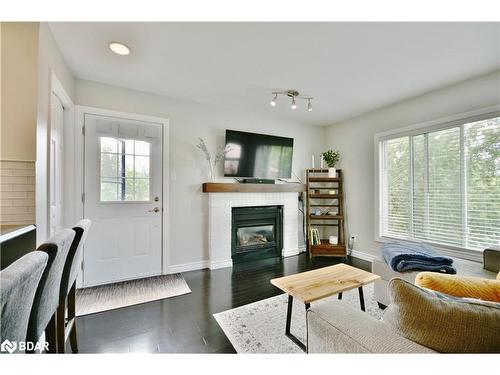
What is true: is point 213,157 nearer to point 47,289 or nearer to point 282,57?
point 282,57

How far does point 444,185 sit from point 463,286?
2.32 m

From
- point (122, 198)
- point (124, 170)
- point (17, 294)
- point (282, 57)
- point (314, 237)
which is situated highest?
point (282, 57)

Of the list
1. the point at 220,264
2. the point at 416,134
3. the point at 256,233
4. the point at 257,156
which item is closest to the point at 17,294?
the point at 220,264

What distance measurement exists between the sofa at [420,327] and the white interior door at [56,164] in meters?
2.42

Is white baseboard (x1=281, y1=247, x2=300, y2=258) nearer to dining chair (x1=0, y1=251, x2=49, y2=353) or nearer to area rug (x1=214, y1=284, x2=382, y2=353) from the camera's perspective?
area rug (x1=214, y1=284, x2=382, y2=353)

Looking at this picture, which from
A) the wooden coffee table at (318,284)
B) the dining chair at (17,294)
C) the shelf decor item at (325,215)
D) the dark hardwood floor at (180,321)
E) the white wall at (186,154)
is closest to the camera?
the dining chair at (17,294)

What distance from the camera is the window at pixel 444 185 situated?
234 centimetres

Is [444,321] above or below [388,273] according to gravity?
above

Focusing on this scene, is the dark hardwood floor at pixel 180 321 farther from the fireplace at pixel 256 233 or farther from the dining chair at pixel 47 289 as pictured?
the dining chair at pixel 47 289

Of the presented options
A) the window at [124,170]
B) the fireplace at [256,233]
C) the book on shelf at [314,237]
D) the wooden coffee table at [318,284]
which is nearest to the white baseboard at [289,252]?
the fireplace at [256,233]

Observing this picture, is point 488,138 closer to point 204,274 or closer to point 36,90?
point 204,274

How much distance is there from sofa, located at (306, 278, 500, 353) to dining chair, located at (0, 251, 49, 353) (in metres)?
1.00

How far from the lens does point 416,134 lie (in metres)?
2.94
